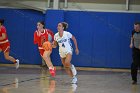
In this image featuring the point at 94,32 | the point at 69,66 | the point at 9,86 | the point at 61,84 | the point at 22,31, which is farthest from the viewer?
the point at 22,31

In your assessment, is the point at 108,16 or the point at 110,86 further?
the point at 108,16

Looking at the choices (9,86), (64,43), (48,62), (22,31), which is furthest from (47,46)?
(22,31)

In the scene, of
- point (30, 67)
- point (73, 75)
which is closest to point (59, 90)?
point (73, 75)

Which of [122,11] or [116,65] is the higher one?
[122,11]

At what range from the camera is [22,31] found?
55.3 ft

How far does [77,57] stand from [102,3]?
2.66 meters

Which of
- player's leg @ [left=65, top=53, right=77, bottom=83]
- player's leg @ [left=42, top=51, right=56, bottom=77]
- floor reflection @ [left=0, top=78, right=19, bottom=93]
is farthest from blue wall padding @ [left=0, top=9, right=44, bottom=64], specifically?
floor reflection @ [left=0, top=78, right=19, bottom=93]

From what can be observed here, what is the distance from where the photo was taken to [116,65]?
1666cm

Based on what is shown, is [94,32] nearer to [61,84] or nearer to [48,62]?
[48,62]

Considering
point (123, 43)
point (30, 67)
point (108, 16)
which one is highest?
point (108, 16)

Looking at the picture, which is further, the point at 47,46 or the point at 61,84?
the point at 47,46

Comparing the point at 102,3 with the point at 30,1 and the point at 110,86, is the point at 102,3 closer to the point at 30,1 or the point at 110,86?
the point at 30,1

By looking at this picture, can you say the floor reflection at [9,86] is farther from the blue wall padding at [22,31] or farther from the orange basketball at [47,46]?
the blue wall padding at [22,31]

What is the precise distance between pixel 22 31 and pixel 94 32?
3.22 m
